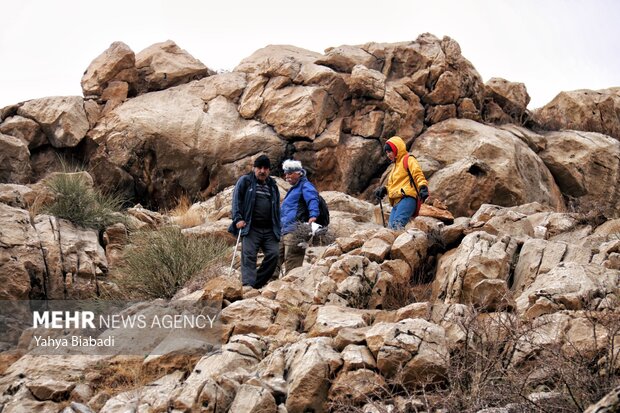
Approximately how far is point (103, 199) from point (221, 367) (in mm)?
9844

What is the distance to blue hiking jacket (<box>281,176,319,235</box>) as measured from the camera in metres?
12.5

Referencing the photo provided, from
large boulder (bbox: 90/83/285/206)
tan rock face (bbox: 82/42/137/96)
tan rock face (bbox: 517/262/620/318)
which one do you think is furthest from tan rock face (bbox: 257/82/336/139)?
tan rock face (bbox: 517/262/620/318)

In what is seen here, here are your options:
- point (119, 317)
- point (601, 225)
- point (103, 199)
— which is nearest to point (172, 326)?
point (119, 317)

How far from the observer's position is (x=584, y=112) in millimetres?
22594

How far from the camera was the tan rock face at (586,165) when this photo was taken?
19.5m

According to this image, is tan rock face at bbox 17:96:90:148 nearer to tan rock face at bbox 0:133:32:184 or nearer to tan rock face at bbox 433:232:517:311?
tan rock face at bbox 0:133:32:184

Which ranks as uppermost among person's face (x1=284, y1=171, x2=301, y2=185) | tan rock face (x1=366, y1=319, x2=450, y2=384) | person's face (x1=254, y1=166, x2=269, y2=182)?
person's face (x1=254, y1=166, x2=269, y2=182)

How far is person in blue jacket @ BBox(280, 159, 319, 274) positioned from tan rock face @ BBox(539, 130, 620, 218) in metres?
9.01

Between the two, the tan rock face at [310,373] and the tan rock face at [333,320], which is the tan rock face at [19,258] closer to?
the tan rock face at [333,320]

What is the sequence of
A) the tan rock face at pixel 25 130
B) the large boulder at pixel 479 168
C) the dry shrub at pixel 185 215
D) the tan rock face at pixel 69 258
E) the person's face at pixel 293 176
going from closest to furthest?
the person's face at pixel 293 176 → the tan rock face at pixel 69 258 → the dry shrub at pixel 185 215 → the large boulder at pixel 479 168 → the tan rock face at pixel 25 130

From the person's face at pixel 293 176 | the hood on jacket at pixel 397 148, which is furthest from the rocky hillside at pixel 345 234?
the person's face at pixel 293 176

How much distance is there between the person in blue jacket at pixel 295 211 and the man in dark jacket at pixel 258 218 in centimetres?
64

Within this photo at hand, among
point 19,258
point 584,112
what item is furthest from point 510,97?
point 19,258

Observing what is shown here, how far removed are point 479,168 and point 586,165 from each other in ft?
11.5
